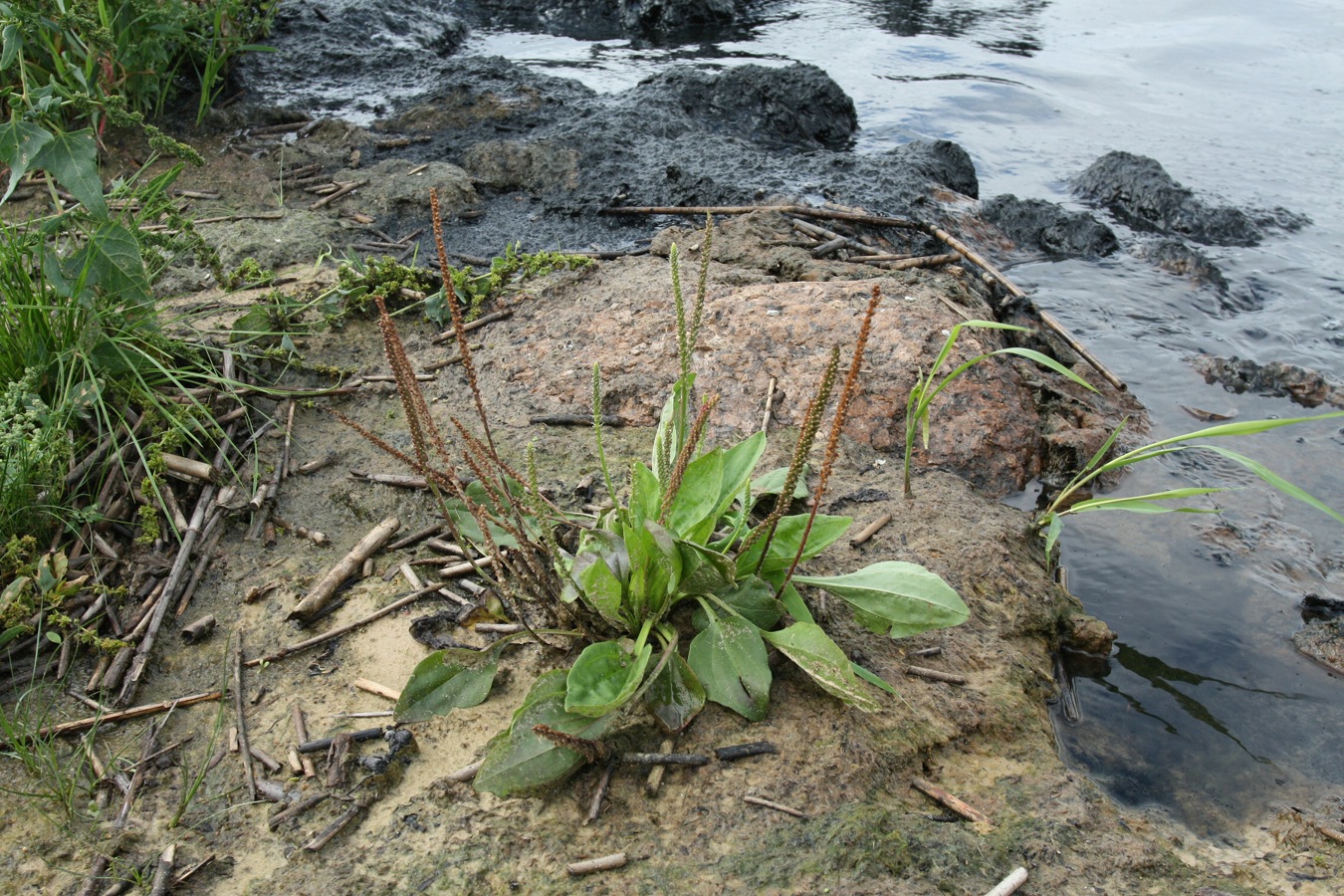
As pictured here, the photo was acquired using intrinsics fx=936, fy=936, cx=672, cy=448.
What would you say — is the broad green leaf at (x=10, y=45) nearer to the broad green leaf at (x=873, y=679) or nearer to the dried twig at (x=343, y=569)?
the dried twig at (x=343, y=569)

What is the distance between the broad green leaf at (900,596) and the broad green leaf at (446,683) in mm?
889

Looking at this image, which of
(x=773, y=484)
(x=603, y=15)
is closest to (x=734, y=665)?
(x=773, y=484)

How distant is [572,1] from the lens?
35.1ft

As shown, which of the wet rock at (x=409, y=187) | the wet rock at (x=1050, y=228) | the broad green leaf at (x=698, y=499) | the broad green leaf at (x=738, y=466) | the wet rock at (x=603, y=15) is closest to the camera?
the broad green leaf at (x=698, y=499)

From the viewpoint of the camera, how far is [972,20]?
11.7 m

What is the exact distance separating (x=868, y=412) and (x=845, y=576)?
1.20 meters

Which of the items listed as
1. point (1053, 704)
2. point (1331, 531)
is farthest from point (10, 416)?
point (1331, 531)

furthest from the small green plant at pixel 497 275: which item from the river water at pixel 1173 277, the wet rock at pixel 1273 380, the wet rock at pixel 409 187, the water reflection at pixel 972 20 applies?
the water reflection at pixel 972 20

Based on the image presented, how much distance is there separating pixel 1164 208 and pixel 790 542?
5.49 m

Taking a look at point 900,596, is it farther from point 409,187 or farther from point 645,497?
point 409,187

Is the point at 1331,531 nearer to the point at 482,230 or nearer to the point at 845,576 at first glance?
the point at 845,576

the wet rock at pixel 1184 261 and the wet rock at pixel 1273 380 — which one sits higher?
the wet rock at pixel 1184 261

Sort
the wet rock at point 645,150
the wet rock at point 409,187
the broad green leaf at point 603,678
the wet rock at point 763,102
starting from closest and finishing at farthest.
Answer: the broad green leaf at point 603,678 → the wet rock at point 409,187 → the wet rock at point 645,150 → the wet rock at point 763,102

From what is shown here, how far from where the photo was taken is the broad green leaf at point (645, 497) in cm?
257
